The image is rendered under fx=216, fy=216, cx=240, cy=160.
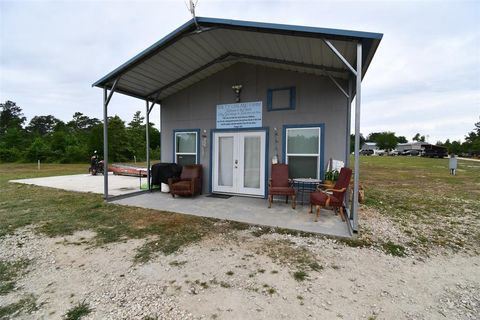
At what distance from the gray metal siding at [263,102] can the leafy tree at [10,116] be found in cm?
3369

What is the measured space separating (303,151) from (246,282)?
13.2 ft

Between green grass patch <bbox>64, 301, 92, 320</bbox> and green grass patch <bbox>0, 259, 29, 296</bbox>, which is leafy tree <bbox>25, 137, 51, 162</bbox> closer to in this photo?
green grass patch <bbox>0, 259, 29, 296</bbox>

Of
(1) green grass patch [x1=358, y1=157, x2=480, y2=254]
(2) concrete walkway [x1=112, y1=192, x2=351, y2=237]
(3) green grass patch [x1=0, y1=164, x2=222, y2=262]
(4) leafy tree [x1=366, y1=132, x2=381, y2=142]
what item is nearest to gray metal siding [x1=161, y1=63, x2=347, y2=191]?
(2) concrete walkway [x1=112, y1=192, x2=351, y2=237]

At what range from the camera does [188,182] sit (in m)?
6.07

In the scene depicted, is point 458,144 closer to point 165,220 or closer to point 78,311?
point 165,220

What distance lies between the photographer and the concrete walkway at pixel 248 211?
3.90m

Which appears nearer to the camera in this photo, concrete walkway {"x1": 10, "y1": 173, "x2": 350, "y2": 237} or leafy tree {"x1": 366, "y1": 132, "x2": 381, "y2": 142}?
concrete walkway {"x1": 10, "y1": 173, "x2": 350, "y2": 237}

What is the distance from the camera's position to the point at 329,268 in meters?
2.52

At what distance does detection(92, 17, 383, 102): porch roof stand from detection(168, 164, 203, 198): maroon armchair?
258 centimetres

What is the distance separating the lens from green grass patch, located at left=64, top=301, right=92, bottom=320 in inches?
Result: 67.9

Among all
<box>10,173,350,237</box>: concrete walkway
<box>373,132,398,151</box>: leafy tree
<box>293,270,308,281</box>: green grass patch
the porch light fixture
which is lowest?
<box>293,270,308,281</box>: green grass patch

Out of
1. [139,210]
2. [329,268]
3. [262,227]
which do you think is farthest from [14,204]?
[329,268]

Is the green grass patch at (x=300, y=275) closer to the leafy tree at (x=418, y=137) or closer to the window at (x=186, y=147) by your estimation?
the window at (x=186, y=147)

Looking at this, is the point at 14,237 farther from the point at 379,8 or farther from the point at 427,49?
the point at 427,49
